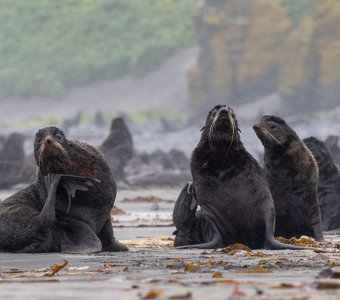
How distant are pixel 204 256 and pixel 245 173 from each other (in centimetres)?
133

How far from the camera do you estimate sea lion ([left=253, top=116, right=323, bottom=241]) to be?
10625 millimetres

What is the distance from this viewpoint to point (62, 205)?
373 inches

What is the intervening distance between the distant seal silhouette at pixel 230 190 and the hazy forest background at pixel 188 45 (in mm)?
44463

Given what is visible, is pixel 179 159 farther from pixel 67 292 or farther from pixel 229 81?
pixel 229 81

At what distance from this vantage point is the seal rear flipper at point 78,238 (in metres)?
9.16

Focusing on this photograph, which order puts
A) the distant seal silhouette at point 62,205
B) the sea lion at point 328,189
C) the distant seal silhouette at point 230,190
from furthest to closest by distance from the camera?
the sea lion at point 328,189, the distant seal silhouette at point 230,190, the distant seal silhouette at point 62,205

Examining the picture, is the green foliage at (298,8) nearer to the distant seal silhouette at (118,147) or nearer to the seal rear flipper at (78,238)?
the distant seal silhouette at (118,147)

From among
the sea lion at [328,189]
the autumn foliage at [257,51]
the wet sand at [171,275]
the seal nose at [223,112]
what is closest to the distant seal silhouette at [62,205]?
the wet sand at [171,275]

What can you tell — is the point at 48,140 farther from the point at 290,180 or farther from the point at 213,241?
the point at 290,180

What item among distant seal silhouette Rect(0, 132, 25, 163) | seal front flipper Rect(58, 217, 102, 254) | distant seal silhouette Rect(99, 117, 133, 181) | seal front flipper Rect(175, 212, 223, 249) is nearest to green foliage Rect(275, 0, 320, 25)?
distant seal silhouette Rect(0, 132, 25, 163)

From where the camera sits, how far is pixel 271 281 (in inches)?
250

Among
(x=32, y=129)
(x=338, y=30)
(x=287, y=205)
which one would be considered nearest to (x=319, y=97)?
(x=338, y=30)

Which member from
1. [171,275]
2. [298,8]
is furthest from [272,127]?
[298,8]

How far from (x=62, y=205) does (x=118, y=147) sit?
1402cm
